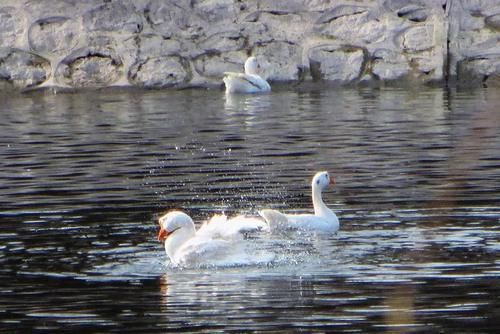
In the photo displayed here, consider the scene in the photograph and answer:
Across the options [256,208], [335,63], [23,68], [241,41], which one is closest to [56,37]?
[23,68]

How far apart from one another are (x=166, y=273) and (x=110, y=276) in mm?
521

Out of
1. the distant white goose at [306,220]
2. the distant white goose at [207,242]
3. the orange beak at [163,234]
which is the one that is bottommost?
the distant white goose at [306,220]

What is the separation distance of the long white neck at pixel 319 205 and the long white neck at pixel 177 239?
4.58 feet

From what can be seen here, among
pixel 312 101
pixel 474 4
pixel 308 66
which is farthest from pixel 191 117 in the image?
pixel 474 4

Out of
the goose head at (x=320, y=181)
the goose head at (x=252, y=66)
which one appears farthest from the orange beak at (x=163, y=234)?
the goose head at (x=252, y=66)

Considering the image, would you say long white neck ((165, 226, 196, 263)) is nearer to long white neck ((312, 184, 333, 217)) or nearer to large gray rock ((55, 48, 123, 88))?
long white neck ((312, 184, 333, 217))

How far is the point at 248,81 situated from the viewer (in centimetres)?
2434

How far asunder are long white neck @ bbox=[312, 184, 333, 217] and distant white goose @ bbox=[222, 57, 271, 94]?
37.2ft

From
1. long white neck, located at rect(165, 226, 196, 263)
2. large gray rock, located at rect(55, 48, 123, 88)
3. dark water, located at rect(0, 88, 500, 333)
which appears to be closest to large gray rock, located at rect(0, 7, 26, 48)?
large gray rock, located at rect(55, 48, 123, 88)

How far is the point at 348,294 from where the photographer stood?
29.6ft

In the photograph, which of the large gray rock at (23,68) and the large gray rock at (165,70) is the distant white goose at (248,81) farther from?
the large gray rock at (23,68)

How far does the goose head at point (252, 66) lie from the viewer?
82.0ft

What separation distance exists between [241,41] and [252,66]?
1.19m

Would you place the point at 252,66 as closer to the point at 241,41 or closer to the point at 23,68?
the point at 241,41
